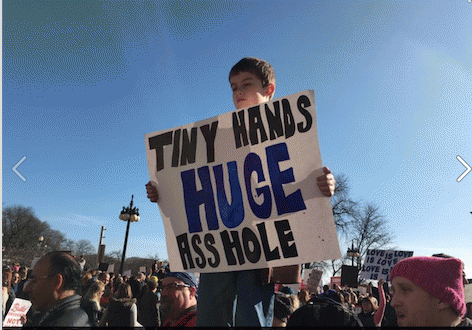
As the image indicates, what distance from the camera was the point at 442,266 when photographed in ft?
6.56

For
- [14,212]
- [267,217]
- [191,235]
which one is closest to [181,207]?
[191,235]

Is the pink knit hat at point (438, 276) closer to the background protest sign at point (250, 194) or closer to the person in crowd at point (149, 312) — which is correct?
the background protest sign at point (250, 194)

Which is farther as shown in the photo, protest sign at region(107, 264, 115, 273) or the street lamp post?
the street lamp post

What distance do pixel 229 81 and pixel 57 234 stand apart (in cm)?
8078

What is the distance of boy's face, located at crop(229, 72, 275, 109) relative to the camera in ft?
8.91

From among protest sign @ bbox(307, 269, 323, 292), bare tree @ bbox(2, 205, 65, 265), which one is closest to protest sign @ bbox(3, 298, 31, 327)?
protest sign @ bbox(307, 269, 323, 292)

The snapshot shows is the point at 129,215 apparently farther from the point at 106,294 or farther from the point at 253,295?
Answer: the point at 253,295

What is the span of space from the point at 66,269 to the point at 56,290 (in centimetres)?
17

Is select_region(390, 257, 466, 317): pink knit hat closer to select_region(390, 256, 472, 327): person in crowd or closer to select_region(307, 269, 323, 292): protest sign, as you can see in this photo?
select_region(390, 256, 472, 327): person in crowd

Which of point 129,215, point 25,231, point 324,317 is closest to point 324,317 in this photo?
point 324,317

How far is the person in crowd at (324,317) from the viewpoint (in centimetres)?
169

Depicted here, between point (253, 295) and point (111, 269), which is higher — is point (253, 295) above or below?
below

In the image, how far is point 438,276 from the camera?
1968mm

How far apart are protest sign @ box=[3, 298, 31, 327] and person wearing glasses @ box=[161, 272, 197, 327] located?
1.62 metres
